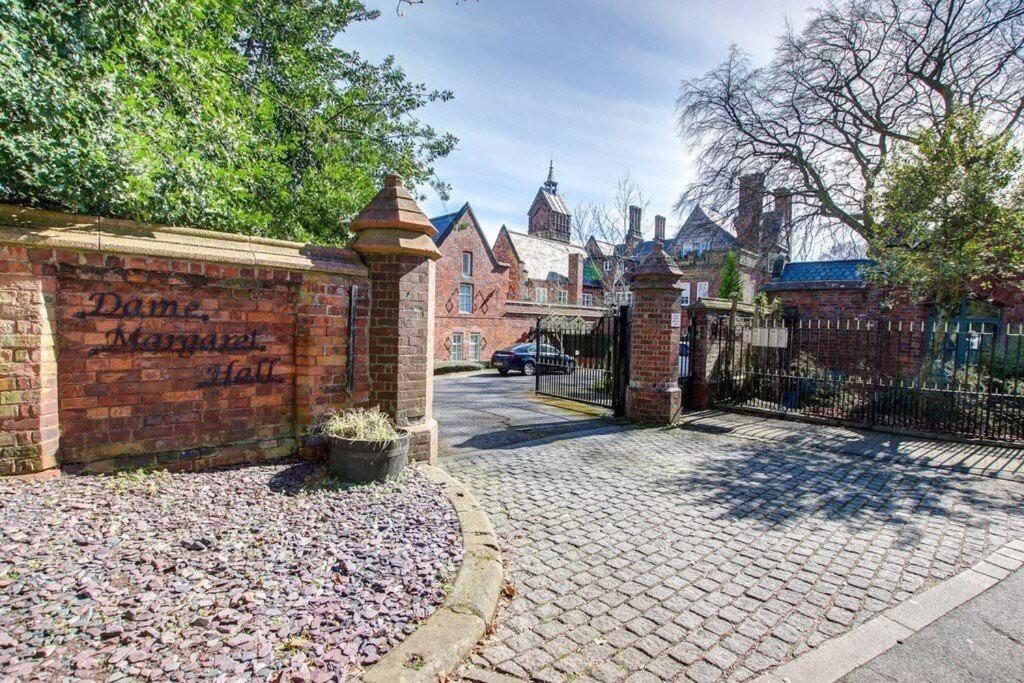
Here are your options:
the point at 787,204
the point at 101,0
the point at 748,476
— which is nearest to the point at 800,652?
the point at 748,476

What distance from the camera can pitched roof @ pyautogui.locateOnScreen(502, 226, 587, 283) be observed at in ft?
131

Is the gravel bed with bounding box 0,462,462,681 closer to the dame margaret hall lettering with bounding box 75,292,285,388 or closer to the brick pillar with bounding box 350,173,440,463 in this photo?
the dame margaret hall lettering with bounding box 75,292,285,388

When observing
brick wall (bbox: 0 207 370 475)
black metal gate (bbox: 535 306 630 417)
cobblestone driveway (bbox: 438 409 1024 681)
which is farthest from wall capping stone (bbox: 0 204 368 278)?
black metal gate (bbox: 535 306 630 417)

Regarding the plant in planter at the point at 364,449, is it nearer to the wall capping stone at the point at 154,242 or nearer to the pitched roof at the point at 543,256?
the wall capping stone at the point at 154,242

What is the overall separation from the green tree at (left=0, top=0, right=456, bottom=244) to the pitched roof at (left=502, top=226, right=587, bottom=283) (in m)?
28.8

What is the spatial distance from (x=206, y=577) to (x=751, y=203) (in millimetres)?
17715

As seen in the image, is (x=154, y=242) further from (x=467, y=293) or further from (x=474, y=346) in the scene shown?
(x=467, y=293)

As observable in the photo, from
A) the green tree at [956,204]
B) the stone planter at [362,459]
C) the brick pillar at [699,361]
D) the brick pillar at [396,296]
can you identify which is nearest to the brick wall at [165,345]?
the brick pillar at [396,296]

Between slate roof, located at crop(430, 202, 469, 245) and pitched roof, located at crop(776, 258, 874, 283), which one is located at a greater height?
slate roof, located at crop(430, 202, 469, 245)

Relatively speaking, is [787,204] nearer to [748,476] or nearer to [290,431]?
[748,476]

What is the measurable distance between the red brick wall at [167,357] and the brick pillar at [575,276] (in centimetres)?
3685

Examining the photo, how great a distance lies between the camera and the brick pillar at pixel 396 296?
4984mm

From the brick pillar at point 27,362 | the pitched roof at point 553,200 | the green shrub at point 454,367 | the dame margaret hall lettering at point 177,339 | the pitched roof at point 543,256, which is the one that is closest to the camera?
the brick pillar at point 27,362

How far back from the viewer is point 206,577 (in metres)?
2.63
